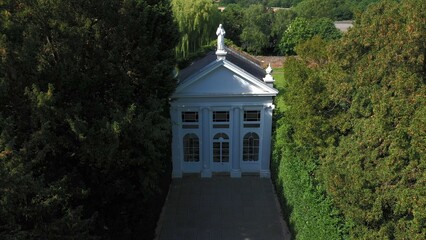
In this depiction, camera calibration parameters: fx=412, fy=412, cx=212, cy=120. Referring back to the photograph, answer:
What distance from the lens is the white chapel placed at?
22625mm

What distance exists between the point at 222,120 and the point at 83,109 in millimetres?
10235

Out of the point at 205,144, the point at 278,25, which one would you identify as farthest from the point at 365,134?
the point at 278,25

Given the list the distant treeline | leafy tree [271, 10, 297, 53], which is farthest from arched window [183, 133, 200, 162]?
leafy tree [271, 10, 297, 53]

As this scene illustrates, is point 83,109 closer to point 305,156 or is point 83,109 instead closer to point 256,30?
point 305,156

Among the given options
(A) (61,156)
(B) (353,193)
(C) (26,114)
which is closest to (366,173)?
(B) (353,193)

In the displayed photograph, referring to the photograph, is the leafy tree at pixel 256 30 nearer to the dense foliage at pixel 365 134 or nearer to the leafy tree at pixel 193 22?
the leafy tree at pixel 193 22

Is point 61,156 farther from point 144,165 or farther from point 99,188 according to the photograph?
point 144,165

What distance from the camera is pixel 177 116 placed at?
77.1ft

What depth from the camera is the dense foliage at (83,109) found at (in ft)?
41.5

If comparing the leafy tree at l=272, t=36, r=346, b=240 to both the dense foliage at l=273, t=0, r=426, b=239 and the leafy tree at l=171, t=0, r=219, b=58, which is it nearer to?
the dense foliage at l=273, t=0, r=426, b=239

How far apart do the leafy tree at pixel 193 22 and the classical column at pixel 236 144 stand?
2216cm

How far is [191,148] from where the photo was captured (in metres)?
24.7

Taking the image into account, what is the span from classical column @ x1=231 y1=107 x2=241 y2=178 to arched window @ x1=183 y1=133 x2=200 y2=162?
215 centimetres

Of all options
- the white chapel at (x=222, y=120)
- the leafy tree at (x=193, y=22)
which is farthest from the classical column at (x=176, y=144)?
the leafy tree at (x=193, y=22)
